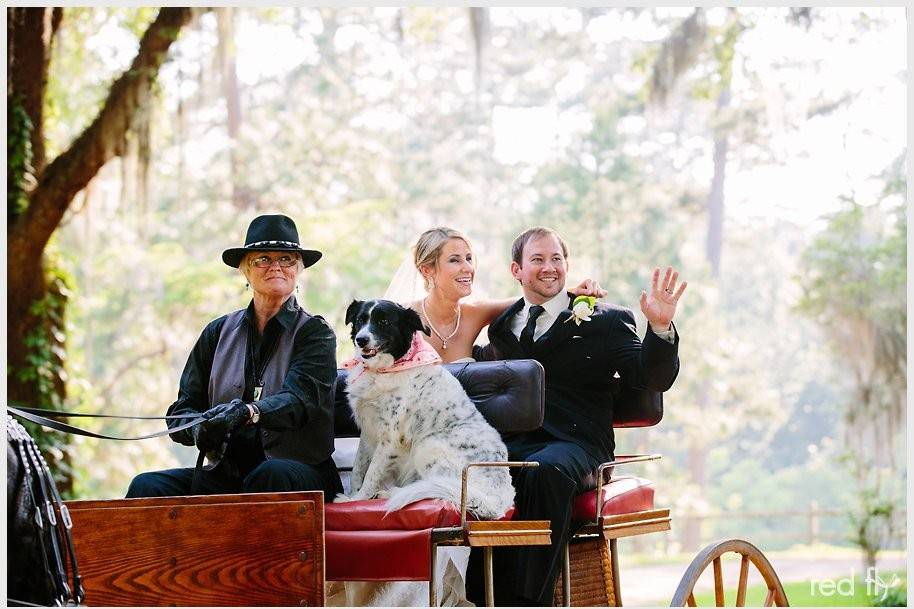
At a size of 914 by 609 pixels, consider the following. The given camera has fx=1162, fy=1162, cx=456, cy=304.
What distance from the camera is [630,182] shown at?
19.1 metres

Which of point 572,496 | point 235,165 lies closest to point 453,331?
point 572,496

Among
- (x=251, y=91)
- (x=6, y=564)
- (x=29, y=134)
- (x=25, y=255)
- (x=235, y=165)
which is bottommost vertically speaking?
(x=6, y=564)

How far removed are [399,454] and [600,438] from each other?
0.91m

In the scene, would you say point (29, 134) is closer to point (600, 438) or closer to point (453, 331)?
point (453, 331)

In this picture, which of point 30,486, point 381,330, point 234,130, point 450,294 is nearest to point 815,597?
point 450,294

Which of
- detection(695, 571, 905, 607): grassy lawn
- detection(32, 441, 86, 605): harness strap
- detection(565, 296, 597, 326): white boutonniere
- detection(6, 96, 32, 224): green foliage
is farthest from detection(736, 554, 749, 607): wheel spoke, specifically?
detection(6, 96, 32, 224): green foliage

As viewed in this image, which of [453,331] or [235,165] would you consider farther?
[235,165]

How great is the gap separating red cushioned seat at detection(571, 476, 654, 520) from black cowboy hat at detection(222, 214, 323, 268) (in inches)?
55.8

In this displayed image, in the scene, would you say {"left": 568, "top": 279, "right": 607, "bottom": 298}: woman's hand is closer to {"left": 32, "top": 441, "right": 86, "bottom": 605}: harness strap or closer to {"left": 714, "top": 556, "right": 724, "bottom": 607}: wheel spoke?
{"left": 714, "top": 556, "right": 724, "bottom": 607}: wheel spoke

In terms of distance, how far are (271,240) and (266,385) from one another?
55cm

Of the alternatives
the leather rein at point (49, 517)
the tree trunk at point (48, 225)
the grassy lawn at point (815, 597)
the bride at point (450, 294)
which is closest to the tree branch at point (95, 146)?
the tree trunk at point (48, 225)

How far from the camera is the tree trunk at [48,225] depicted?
30.3ft

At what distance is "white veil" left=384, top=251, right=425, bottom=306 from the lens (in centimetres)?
584

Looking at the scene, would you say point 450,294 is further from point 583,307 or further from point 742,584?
point 742,584
